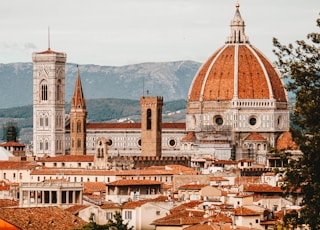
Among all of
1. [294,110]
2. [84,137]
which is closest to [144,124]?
[84,137]

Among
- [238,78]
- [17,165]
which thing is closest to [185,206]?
[17,165]

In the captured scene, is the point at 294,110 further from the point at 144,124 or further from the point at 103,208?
the point at 144,124

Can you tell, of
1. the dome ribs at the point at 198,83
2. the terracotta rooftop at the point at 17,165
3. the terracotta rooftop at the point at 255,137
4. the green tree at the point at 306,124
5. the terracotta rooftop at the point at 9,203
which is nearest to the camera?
the green tree at the point at 306,124

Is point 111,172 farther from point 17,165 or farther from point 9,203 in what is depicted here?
point 9,203

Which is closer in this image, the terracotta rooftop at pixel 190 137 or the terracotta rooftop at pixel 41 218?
the terracotta rooftop at pixel 41 218

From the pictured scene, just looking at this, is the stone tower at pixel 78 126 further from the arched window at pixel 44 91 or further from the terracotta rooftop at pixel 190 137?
the terracotta rooftop at pixel 190 137

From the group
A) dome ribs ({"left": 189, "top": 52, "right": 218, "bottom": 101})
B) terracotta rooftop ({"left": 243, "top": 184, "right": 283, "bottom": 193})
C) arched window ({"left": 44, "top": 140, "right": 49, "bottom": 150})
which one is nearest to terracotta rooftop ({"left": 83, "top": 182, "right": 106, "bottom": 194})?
terracotta rooftop ({"left": 243, "top": 184, "right": 283, "bottom": 193})

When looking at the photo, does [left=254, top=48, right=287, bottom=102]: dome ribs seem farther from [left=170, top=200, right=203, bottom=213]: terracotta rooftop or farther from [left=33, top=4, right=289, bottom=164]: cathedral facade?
[left=170, top=200, right=203, bottom=213]: terracotta rooftop

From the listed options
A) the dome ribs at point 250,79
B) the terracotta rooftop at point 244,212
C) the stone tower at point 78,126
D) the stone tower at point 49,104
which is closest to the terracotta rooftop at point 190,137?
the dome ribs at point 250,79
